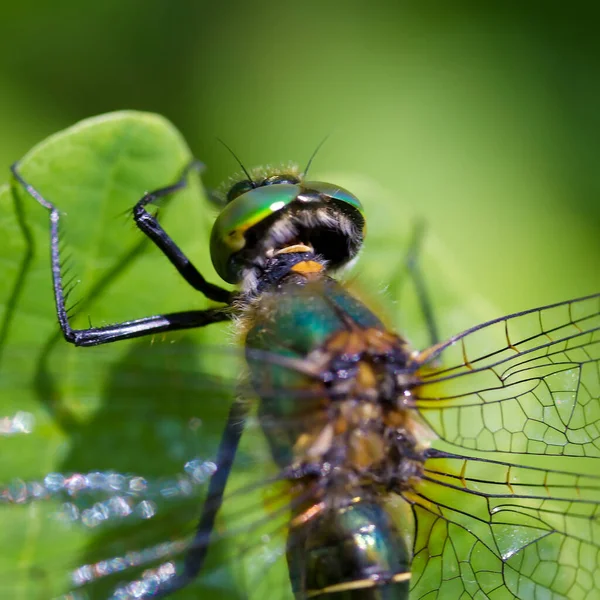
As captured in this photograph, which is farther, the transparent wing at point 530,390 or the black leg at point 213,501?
the transparent wing at point 530,390

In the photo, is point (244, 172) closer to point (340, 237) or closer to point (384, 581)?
point (340, 237)

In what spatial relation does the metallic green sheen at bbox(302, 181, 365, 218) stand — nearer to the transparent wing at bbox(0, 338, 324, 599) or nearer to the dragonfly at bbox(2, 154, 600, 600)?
the dragonfly at bbox(2, 154, 600, 600)

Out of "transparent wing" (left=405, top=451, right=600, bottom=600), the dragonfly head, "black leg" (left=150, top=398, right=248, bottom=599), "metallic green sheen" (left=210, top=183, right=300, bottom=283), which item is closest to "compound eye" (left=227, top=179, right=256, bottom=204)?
the dragonfly head

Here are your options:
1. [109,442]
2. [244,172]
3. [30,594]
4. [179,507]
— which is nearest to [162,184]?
[244,172]

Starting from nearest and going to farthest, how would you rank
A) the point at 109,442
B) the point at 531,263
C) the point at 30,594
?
the point at 30,594 < the point at 109,442 < the point at 531,263

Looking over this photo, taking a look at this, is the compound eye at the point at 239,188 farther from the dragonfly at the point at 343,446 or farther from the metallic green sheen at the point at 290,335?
the metallic green sheen at the point at 290,335

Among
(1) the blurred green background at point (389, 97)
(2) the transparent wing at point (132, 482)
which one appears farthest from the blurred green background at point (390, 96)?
(2) the transparent wing at point (132, 482)

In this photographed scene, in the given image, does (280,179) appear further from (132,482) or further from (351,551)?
(351,551)
